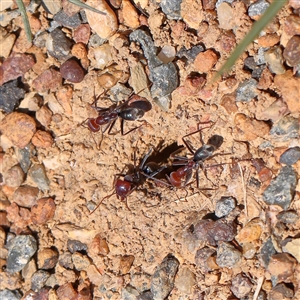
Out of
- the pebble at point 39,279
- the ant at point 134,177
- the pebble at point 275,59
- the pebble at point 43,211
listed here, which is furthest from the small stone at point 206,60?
the pebble at point 39,279

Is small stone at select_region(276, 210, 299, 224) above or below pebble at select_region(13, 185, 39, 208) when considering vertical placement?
above

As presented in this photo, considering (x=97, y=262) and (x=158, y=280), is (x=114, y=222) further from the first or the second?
(x=158, y=280)

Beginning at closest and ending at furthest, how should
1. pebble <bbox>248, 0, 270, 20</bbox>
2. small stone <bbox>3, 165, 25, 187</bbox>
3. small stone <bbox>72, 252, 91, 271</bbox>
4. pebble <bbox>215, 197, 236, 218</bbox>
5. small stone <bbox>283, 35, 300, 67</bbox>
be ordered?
small stone <bbox>283, 35, 300, 67</bbox> → pebble <bbox>248, 0, 270, 20</bbox> → pebble <bbox>215, 197, 236, 218</bbox> → small stone <bbox>72, 252, 91, 271</bbox> → small stone <bbox>3, 165, 25, 187</bbox>

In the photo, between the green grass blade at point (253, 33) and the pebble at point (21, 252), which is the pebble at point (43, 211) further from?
the green grass blade at point (253, 33)

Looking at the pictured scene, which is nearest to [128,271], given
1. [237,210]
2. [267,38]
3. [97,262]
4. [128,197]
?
[97,262]

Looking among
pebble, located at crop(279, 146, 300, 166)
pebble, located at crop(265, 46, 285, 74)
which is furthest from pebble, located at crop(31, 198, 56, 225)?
pebble, located at crop(265, 46, 285, 74)

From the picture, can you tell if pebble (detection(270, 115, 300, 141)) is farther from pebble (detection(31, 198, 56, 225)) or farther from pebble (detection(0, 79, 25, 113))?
pebble (detection(0, 79, 25, 113))

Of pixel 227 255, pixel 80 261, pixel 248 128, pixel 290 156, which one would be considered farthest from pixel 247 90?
pixel 80 261
